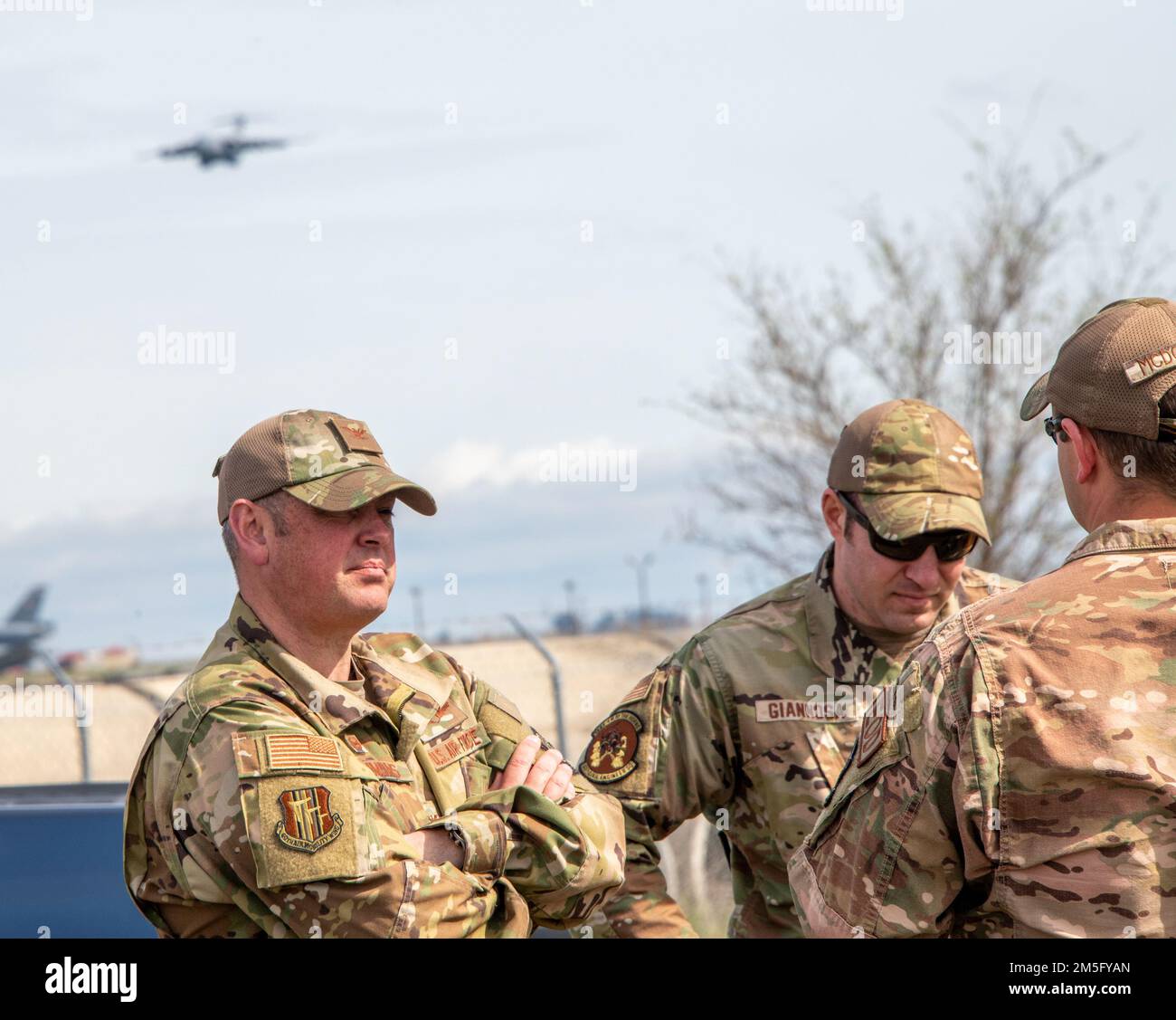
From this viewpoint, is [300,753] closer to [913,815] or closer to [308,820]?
[308,820]

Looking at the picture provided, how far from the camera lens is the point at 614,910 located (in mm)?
4551

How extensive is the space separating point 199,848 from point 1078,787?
70.7 inches

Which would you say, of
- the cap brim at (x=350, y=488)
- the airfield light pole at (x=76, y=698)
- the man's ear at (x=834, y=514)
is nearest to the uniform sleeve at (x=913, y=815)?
the cap brim at (x=350, y=488)

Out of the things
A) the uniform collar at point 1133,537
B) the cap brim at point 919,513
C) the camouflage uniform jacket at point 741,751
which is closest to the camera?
the uniform collar at point 1133,537

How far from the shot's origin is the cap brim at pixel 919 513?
173 inches

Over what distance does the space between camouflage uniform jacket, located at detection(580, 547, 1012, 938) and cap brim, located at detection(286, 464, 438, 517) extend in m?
1.32

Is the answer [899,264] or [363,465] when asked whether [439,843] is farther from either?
[899,264]

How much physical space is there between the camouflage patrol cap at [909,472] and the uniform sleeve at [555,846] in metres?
1.39

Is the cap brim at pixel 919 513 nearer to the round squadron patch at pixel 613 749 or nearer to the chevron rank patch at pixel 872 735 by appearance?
the round squadron patch at pixel 613 749

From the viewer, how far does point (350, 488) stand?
11.7 ft

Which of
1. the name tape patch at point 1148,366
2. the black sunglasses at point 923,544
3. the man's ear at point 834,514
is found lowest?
the black sunglasses at point 923,544

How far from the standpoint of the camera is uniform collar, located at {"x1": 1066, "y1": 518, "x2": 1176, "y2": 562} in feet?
9.75
